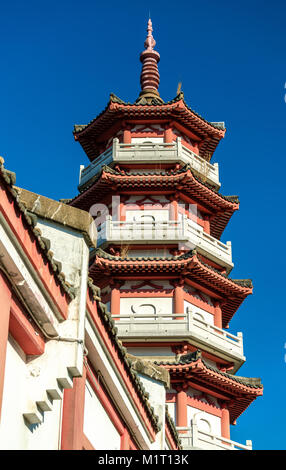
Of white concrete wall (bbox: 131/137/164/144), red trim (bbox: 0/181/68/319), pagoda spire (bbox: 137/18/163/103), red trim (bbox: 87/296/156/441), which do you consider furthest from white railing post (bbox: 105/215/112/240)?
red trim (bbox: 0/181/68/319)

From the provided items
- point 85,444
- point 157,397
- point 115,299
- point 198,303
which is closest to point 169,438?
point 157,397

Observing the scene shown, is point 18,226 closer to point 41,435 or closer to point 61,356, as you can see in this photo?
point 61,356

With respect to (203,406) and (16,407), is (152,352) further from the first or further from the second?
(16,407)

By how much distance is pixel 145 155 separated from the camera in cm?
3341

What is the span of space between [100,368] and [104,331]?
2.23 ft

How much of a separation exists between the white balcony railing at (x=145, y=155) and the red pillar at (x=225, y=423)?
31.2 feet

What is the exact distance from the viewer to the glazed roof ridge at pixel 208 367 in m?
28.3

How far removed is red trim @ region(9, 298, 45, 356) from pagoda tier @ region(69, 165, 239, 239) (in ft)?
74.7

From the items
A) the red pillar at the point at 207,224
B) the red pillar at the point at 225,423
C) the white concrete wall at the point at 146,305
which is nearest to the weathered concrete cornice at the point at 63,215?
the white concrete wall at the point at 146,305

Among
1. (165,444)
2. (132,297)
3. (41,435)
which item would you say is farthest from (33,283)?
(132,297)

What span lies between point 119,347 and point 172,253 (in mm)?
19027

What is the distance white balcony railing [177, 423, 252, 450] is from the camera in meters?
26.5

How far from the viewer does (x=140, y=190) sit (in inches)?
1294

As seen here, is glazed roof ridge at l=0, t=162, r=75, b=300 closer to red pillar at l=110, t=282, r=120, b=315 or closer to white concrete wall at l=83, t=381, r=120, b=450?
white concrete wall at l=83, t=381, r=120, b=450
